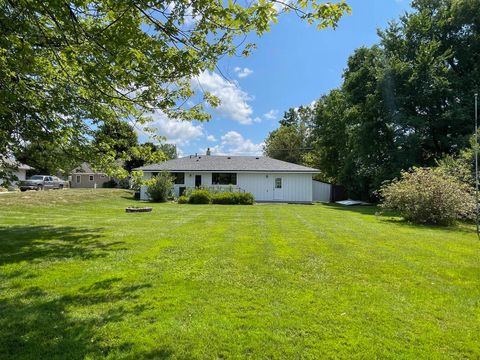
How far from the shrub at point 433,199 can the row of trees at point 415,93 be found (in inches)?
400

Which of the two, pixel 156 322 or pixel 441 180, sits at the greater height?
pixel 441 180

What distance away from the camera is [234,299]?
4.48 m

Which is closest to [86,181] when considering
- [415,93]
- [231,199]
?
[231,199]

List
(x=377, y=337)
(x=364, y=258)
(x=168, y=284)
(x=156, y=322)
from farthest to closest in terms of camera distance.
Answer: (x=364, y=258) < (x=168, y=284) < (x=156, y=322) < (x=377, y=337)

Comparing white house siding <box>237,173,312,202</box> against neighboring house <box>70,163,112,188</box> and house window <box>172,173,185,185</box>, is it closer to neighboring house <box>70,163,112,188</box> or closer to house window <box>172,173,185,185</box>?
house window <box>172,173,185,185</box>

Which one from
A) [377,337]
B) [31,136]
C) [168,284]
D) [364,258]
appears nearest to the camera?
[377,337]

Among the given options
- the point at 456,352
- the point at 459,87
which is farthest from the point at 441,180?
the point at 459,87

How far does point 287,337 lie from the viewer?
3.49 meters

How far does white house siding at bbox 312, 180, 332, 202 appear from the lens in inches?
1257

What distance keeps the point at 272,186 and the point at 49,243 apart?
21.5m

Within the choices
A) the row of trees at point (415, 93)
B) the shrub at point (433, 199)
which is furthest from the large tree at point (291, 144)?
the shrub at point (433, 199)

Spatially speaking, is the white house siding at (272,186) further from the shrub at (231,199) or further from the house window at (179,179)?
the shrub at (231,199)

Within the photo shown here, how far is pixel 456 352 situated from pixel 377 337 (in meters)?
0.69

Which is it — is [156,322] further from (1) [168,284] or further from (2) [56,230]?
(2) [56,230]
